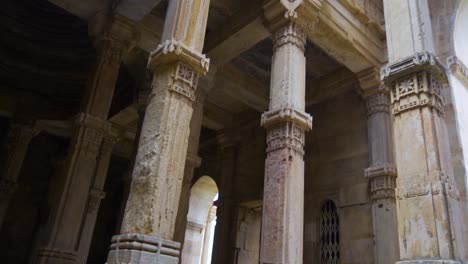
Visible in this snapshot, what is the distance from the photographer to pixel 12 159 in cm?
1203

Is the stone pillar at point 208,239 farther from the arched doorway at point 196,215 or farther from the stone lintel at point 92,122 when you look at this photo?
the stone lintel at point 92,122

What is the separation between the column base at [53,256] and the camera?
7044mm

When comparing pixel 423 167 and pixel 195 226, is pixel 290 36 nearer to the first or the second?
pixel 423 167

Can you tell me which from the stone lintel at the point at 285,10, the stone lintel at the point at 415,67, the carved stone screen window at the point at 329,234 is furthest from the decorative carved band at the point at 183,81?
the carved stone screen window at the point at 329,234

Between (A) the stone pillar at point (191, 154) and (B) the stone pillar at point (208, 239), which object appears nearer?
(A) the stone pillar at point (191, 154)

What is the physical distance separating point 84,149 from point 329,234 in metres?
6.04

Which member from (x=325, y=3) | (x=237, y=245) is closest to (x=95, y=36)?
(x=325, y=3)

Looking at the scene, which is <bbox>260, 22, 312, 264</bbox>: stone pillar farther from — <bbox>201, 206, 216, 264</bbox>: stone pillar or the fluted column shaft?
<bbox>201, 206, 216, 264</bbox>: stone pillar

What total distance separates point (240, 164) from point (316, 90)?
331cm

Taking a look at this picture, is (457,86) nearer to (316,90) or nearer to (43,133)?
(316,90)

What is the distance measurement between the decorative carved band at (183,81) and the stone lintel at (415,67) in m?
2.49

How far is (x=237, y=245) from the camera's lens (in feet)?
39.8

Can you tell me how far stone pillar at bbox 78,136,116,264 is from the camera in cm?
936

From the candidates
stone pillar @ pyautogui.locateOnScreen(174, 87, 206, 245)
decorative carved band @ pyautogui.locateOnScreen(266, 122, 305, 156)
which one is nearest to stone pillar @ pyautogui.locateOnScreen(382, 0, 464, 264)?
decorative carved band @ pyautogui.locateOnScreen(266, 122, 305, 156)
